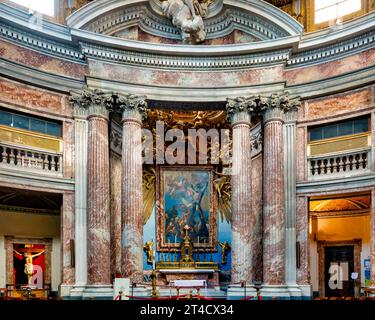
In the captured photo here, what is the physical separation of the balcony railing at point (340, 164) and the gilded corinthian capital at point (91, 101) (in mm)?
6015

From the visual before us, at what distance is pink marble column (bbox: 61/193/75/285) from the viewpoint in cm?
1390

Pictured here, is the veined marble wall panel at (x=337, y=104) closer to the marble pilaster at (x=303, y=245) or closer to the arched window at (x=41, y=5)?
the marble pilaster at (x=303, y=245)

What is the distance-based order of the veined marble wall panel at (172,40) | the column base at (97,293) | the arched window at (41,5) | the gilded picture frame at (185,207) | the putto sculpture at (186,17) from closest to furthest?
the column base at (97,293) < the arched window at (41,5) < the putto sculpture at (186,17) < the veined marble wall panel at (172,40) < the gilded picture frame at (185,207)

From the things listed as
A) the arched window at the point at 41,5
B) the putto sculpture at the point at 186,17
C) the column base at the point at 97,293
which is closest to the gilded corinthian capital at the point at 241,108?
the putto sculpture at the point at 186,17

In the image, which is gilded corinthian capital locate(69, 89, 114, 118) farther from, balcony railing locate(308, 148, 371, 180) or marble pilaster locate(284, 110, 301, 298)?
balcony railing locate(308, 148, 371, 180)

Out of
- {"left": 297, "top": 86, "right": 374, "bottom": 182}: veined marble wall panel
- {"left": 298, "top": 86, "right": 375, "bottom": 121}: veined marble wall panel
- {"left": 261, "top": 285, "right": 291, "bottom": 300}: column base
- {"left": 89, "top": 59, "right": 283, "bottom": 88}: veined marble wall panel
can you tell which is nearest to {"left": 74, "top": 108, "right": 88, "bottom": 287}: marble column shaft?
{"left": 89, "top": 59, "right": 283, "bottom": 88}: veined marble wall panel

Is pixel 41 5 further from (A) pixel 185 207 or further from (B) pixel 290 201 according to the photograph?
(B) pixel 290 201

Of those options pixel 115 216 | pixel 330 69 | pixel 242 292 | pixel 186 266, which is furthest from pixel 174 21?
pixel 242 292

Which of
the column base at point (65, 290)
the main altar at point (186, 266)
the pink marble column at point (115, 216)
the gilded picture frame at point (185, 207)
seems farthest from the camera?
the gilded picture frame at point (185, 207)

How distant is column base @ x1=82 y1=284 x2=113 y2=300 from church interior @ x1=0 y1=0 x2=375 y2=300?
0.14 feet

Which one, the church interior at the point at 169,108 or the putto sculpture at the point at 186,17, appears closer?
the church interior at the point at 169,108

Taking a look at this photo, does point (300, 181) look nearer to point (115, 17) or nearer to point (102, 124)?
point (102, 124)

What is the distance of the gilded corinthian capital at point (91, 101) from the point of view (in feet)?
47.6

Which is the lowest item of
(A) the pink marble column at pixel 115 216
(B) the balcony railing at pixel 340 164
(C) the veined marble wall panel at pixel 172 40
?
(A) the pink marble column at pixel 115 216
